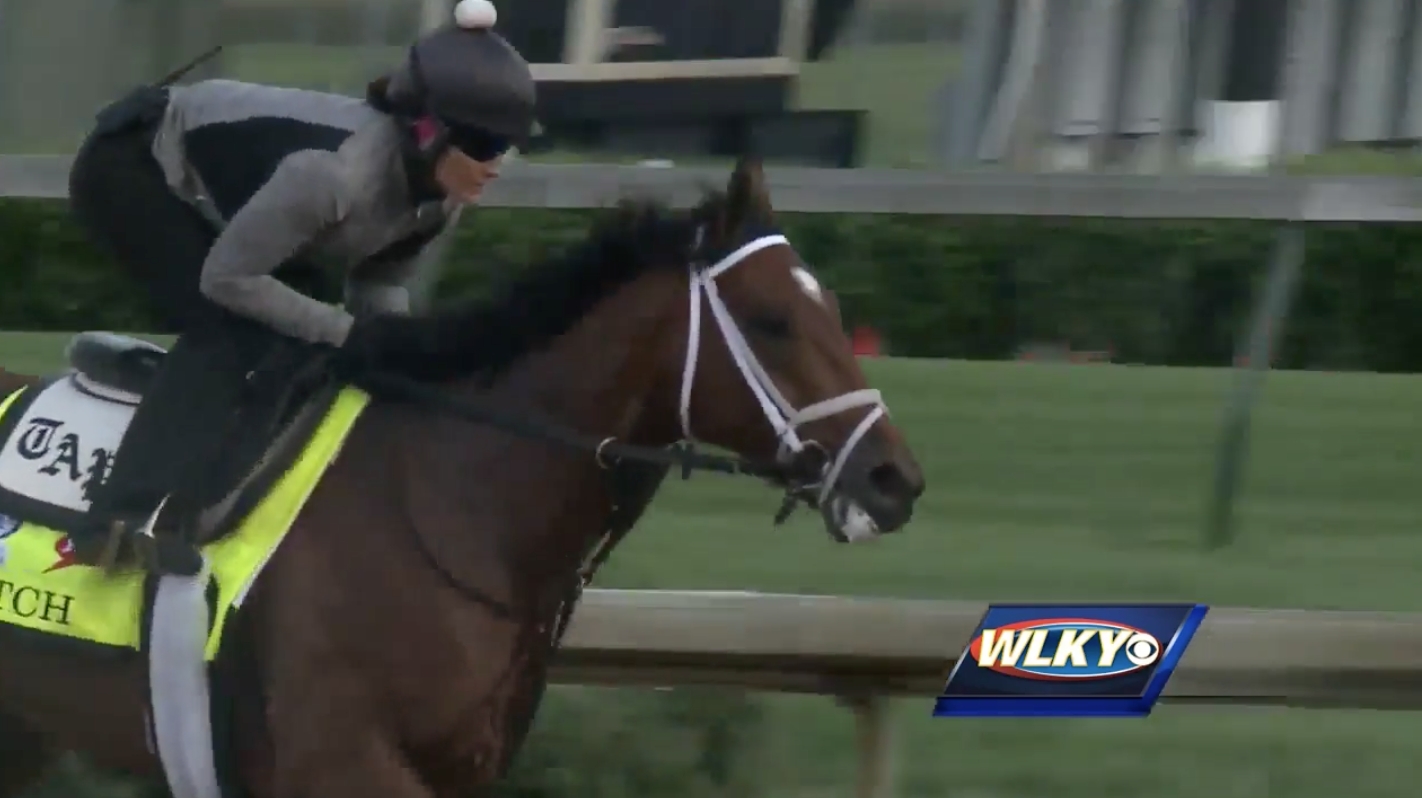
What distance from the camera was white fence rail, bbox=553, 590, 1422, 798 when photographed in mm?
4277

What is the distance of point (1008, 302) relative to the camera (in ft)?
31.8

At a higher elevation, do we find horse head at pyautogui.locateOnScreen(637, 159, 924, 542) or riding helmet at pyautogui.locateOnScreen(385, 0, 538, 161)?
riding helmet at pyautogui.locateOnScreen(385, 0, 538, 161)

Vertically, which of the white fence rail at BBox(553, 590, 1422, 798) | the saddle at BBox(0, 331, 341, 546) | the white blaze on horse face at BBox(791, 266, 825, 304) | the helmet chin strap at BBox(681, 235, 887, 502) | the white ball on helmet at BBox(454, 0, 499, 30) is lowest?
the white fence rail at BBox(553, 590, 1422, 798)

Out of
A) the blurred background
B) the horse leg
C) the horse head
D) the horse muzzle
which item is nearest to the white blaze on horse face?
the horse head

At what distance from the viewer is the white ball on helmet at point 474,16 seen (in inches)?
146

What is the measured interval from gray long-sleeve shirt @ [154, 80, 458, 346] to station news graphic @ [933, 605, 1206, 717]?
1.29m

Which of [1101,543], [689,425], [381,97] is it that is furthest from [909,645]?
[1101,543]

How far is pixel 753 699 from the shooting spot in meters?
4.79

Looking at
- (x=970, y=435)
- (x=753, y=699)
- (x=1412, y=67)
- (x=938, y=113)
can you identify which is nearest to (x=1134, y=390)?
(x=970, y=435)

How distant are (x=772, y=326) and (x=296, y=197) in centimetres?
78

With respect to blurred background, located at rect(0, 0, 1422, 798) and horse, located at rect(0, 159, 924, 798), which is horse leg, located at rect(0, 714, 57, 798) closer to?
blurred background, located at rect(0, 0, 1422, 798)

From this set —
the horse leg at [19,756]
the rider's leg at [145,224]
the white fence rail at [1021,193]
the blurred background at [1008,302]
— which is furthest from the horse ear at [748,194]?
the white fence rail at [1021,193]

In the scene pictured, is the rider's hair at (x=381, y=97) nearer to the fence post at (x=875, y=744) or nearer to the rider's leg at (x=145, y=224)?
the rider's leg at (x=145, y=224)

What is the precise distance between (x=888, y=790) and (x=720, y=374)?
1.32 metres
